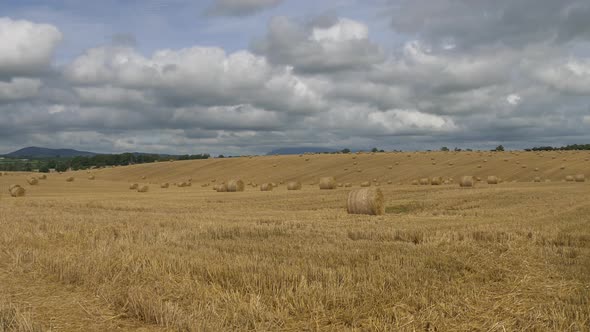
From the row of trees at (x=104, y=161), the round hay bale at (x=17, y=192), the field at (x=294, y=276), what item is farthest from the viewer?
the row of trees at (x=104, y=161)

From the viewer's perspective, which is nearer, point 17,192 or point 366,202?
point 366,202

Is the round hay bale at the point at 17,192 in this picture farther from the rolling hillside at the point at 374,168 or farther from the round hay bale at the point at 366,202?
the rolling hillside at the point at 374,168

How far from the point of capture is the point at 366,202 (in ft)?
63.6

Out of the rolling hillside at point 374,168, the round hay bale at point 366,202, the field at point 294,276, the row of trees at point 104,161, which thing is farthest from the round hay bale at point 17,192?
the row of trees at point 104,161

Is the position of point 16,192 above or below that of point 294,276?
below

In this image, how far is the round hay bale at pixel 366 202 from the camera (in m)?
19.3

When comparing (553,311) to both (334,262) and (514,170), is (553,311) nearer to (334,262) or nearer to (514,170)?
(334,262)

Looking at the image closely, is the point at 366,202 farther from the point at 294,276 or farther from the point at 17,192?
the point at 17,192

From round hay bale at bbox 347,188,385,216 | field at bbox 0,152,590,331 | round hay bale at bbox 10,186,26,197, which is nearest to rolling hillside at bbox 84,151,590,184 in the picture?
round hay bale at bbox 347,188,385,216

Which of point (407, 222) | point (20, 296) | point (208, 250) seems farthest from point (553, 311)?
point (407, 222)

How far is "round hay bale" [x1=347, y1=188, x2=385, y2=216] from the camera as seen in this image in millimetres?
19344

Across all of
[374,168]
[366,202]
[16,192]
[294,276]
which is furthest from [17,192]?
[374,168]

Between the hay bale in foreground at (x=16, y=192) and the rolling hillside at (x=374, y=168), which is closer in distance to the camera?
the hay bale in foreground at (x=16, y=192)

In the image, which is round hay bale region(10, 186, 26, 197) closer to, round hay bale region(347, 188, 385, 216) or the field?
the field
